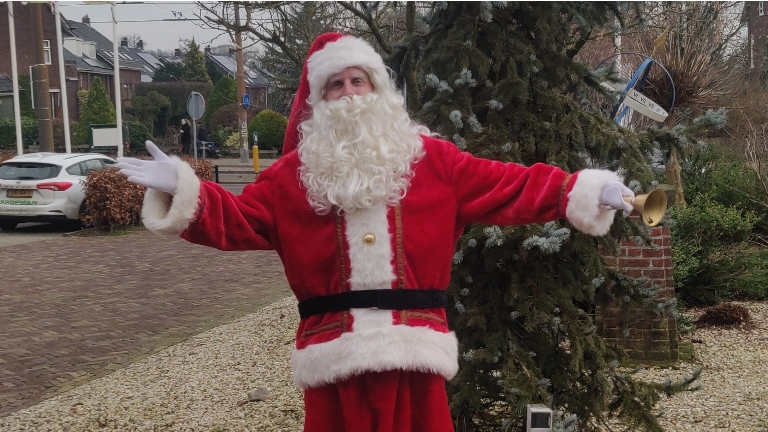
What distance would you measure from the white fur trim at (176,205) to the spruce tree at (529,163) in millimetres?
1476

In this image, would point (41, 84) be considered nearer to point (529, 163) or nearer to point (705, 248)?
point (705, 248)

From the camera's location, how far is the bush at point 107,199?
12734mm

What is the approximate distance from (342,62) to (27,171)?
12.0 metres

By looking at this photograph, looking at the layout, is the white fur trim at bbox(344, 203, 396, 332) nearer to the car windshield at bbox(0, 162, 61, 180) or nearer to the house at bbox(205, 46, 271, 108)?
the car windshield at bbox(0, 162, 61, 180)

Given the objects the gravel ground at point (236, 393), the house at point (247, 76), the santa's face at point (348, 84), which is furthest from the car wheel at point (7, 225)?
the house at point (247, 76)

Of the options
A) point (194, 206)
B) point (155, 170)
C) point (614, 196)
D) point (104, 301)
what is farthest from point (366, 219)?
point (104, 301)

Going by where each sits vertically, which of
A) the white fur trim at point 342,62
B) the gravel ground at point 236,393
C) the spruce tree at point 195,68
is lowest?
the gravel ground at point 236,393

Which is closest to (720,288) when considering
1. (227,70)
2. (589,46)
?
(589,46)

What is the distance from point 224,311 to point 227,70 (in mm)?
57229

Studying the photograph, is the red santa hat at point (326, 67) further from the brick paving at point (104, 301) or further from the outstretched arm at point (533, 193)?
the brick paving at point (104, 301)

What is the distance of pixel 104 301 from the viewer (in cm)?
807

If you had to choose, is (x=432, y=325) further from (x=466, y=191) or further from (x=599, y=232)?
(x=599, y=232)

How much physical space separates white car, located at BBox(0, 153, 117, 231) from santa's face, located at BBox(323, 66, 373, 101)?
36.7 ft

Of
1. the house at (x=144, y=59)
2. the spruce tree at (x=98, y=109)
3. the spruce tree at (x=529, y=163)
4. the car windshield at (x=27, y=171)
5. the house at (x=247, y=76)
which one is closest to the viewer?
the spruce tree at (x=529, y=163)
